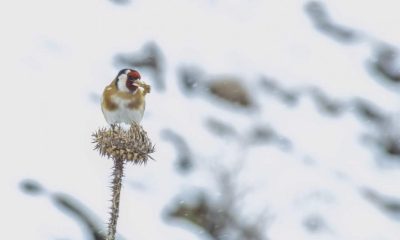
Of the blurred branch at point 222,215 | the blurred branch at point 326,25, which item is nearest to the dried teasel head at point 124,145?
the blurred branch at point 222,215

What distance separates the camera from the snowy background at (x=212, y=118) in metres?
8.43

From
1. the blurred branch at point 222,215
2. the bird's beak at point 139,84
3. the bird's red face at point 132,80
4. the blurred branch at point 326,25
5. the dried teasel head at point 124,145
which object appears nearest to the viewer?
the dried teasel head at point 124,145

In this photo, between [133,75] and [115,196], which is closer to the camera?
[115,196]

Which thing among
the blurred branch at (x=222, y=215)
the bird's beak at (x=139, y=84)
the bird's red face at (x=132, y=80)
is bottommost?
the bird's beak at (x=139, y=84)

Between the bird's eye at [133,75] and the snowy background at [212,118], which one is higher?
the snowy background at [212,118]

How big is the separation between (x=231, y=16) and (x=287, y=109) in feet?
10.1

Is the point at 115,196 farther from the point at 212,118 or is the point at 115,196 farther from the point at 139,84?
the point at 212,118

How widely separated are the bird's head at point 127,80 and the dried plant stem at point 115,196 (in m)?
1.16

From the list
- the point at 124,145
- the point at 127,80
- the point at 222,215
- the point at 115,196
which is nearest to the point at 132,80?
the point at 127,80

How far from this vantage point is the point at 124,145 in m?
3.29

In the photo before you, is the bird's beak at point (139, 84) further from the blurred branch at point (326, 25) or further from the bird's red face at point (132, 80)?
the blurred branch at point (326, 25)

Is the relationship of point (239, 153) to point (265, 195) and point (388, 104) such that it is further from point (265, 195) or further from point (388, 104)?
point (388, 104)

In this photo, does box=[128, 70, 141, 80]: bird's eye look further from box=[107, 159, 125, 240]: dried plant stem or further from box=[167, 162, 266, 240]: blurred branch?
box=[167, 162, 266, 240]: blurred branch

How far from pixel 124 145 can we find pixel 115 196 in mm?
246
